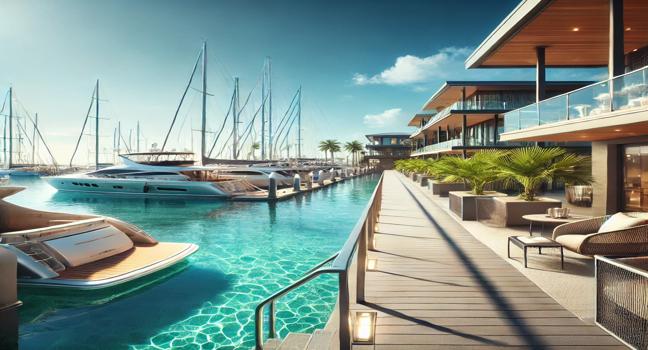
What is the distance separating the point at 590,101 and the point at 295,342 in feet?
35.2

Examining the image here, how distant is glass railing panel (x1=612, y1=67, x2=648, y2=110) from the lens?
8.01m

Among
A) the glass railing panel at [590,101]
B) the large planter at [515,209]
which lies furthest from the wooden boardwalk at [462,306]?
the glass railing panel at [590,101]

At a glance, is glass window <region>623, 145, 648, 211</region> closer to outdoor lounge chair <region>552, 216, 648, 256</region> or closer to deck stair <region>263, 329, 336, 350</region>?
outdoor lounge chair <region>552, 216, 648, 256</region>

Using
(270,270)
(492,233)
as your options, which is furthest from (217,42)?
(492,233)

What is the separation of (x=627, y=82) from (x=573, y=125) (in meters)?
2.22

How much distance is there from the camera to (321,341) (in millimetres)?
3693

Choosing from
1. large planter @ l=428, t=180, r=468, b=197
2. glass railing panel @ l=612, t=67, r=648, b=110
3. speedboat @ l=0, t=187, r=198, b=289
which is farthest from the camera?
large planter @ l=428, t=180, r=468, b=197

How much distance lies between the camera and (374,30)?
127 feet

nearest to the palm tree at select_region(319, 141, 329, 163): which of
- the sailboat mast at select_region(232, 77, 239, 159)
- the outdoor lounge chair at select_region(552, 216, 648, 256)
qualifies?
the sailboat mast at select_region(232, 77, 239, 159)

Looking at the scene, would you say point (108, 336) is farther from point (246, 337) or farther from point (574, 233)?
point (574, 233)

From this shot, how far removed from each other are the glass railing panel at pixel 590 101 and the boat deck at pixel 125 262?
11690 millimetres

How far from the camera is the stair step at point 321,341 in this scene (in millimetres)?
3526

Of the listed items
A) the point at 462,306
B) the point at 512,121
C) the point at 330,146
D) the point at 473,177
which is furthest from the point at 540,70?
the point at 330,146

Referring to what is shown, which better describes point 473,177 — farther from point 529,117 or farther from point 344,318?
point 344,318
